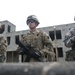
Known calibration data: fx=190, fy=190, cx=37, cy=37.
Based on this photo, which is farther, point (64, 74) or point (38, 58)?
point (38, 58)

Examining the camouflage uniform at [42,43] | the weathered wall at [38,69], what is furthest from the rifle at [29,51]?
the weathered wall at [38,69]

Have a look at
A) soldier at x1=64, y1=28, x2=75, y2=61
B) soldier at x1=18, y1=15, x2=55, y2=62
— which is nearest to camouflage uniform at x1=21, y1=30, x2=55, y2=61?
soldier at x1=18, y1=15, x2=55, y2=62

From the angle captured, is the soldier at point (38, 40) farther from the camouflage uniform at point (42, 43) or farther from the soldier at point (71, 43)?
the soldier at point (71, 43)

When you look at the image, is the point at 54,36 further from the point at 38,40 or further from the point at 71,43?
the point at 38,40

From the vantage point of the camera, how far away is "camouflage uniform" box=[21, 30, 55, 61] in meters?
2.71

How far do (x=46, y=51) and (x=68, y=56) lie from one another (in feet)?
2.64

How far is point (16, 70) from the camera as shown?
1.38 feet

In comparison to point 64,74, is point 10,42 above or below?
above

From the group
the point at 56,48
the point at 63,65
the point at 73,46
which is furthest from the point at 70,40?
the point at 56,48

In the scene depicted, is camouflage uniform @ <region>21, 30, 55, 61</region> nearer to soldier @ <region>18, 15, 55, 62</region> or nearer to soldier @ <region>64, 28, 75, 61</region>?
soldier @ <region>18, 15, 55, 62</region>

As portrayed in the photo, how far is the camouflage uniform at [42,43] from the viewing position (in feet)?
8.90

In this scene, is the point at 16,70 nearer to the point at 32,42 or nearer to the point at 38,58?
the point at 38,58

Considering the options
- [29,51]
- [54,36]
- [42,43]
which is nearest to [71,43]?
[42,43]

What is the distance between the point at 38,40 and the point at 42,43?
0.25 feet
